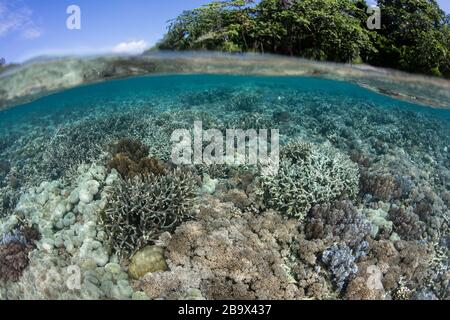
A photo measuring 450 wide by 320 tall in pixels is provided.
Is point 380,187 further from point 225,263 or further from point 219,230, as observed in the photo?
point 225,263

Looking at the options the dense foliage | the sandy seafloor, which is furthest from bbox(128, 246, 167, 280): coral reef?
the dense foliage

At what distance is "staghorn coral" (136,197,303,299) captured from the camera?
580 centimetres

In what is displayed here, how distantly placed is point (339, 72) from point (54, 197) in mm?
11276

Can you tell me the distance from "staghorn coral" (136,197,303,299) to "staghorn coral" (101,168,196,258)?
37 centimetres

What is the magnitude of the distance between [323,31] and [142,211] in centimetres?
828

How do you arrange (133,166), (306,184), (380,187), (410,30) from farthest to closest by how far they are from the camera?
(410,30)
(380,187)
(133,166)
(306,184)

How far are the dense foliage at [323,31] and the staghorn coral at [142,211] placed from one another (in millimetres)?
5569

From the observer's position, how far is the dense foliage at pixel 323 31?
10664 mm

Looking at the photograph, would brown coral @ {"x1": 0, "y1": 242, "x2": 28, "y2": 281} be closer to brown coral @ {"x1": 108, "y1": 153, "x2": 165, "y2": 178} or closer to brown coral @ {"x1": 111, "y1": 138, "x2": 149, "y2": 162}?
brown coral @ {"x1": 108, "y1": 153, "x2": 165, "y2": 178}

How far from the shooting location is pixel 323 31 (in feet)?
36.6

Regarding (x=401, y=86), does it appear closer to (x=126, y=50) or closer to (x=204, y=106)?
(x=204, y=106)

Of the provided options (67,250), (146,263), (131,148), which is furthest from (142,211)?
(131,148)

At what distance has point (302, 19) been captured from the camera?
11.0 meters

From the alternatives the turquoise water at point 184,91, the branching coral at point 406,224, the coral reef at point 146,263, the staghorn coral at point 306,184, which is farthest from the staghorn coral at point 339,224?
the turquoise water at point 184,91
